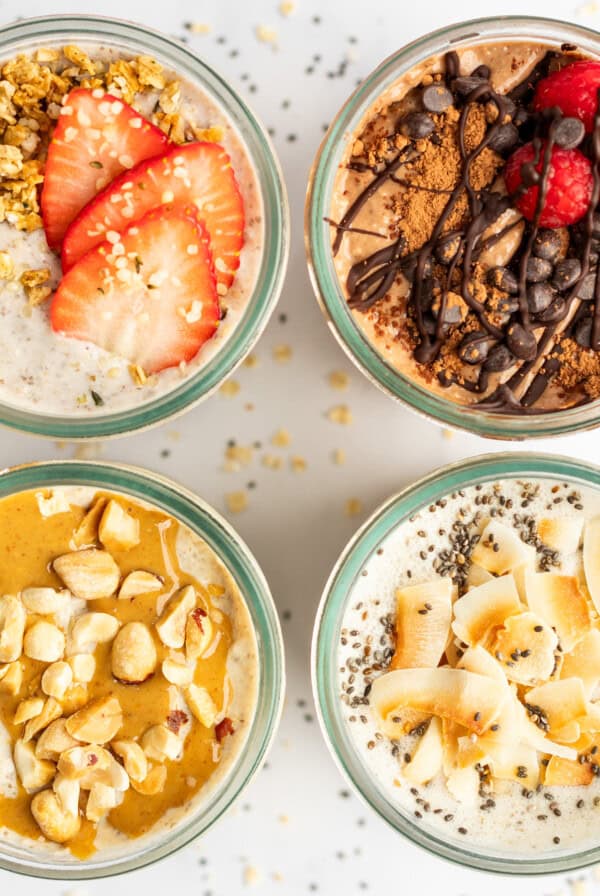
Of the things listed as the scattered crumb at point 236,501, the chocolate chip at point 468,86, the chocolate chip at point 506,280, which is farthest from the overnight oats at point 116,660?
the chocolate chip at point 468,86

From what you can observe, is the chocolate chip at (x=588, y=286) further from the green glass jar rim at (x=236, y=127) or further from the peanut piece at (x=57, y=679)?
the peanut piece at (x=57, y=679)

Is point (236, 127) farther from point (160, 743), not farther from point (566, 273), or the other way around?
point (160, 743)

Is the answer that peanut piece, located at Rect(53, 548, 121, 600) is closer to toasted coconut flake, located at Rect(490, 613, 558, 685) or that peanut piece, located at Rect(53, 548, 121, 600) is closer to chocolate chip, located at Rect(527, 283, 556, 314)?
toasted coconut flake, located at Rect(490, 613, 558, 685)

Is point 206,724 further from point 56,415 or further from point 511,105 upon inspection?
point 511,105

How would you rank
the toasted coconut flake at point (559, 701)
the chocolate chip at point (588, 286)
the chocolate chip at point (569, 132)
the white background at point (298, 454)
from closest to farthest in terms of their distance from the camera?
1. the chocolate chip at point (569, 132)
2. the chocolate chip at point (588, 286)
3. the toasted coconut flake at point (559, 701)
4. the white background at point (298, 454)

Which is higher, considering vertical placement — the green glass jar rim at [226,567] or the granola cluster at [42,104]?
the granola cluster at [42,104]

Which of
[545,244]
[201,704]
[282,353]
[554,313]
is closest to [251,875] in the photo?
[201,704]
